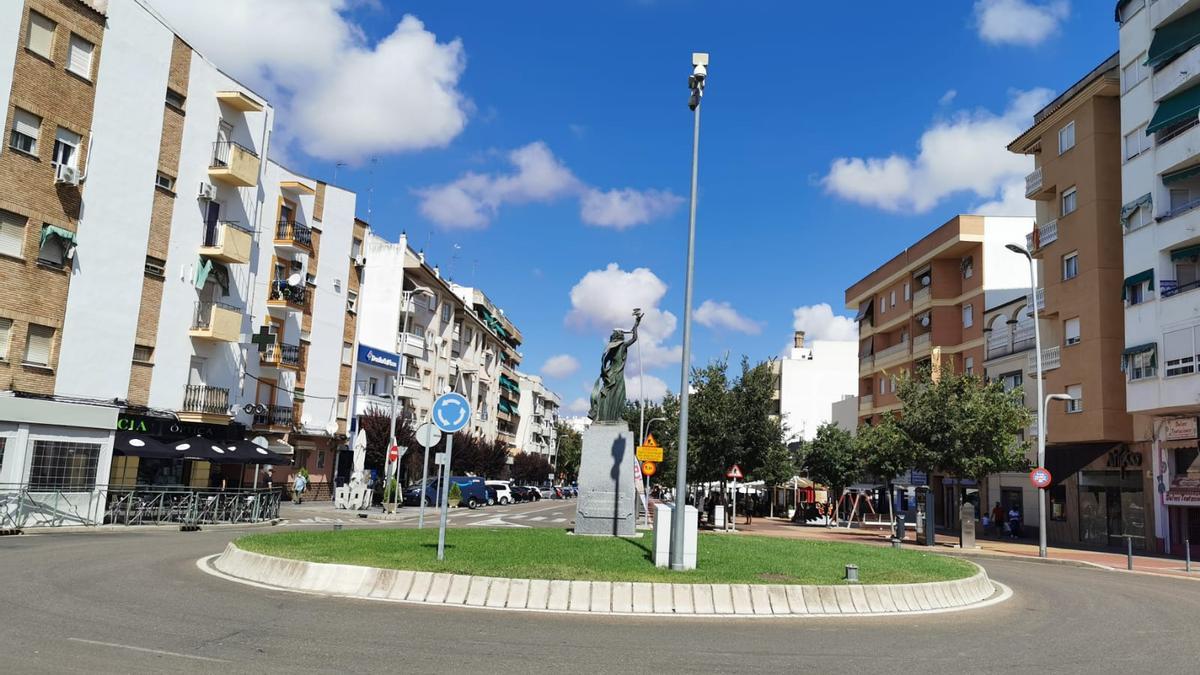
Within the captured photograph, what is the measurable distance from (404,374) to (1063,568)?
43.8 meters

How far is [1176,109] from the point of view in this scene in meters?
28.5

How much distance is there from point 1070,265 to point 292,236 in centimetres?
3356

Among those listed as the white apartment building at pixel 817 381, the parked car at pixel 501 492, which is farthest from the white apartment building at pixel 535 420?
the parked car at pixel 501 492

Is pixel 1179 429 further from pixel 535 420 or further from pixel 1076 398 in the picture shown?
pixel 535 420

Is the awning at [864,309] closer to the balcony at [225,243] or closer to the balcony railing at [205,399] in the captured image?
the balcony at [225,243]

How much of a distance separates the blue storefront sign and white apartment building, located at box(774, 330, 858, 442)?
37659 millimetres

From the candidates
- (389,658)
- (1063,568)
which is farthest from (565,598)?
(1063,568)

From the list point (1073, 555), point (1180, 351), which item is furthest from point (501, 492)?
point (1180, 351)

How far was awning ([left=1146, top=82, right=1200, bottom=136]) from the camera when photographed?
91.5 feet

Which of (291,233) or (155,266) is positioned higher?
(291,233)

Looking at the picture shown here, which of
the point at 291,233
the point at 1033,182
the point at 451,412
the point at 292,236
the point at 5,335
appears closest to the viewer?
the point at 451,412

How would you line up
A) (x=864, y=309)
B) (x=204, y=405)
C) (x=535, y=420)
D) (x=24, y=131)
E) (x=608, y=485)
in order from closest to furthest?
(x=608, y=485), (x=24, y=131), (x=204, y=405), (x=864, y=309), (x=535, y=420)

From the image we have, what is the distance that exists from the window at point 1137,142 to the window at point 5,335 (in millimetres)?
36254

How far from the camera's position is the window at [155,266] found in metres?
30.7
